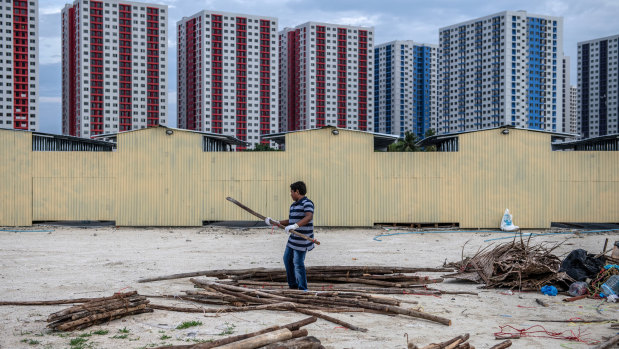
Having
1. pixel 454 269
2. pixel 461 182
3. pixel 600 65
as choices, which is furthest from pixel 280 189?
pixel 600 65

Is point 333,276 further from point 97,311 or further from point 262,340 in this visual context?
point 262,340

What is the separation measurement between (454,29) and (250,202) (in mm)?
126858

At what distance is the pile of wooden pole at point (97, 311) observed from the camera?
6.85 m

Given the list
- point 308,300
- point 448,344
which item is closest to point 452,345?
point 448,344

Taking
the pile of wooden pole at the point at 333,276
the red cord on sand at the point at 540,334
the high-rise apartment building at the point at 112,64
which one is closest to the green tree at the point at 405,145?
the pile of wooden pole at the point at 333,276

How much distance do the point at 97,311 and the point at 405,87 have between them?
146 meters

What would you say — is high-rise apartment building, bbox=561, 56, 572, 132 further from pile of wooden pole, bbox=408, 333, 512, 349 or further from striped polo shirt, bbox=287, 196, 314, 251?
pile of wooden pole, bbox=408, 333, 512, 349

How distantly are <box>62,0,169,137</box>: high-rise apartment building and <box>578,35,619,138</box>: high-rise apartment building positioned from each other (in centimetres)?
10920

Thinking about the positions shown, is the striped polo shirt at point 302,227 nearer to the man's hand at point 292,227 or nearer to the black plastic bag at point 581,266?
the man's hand at point 292,227

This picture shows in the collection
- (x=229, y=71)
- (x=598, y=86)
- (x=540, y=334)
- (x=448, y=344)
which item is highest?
(x=229, y=71)

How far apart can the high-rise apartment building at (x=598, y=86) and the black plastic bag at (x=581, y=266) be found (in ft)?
464

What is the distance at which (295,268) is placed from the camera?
8922mm

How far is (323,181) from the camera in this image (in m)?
22.8

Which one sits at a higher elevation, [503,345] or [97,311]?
[97,311]
